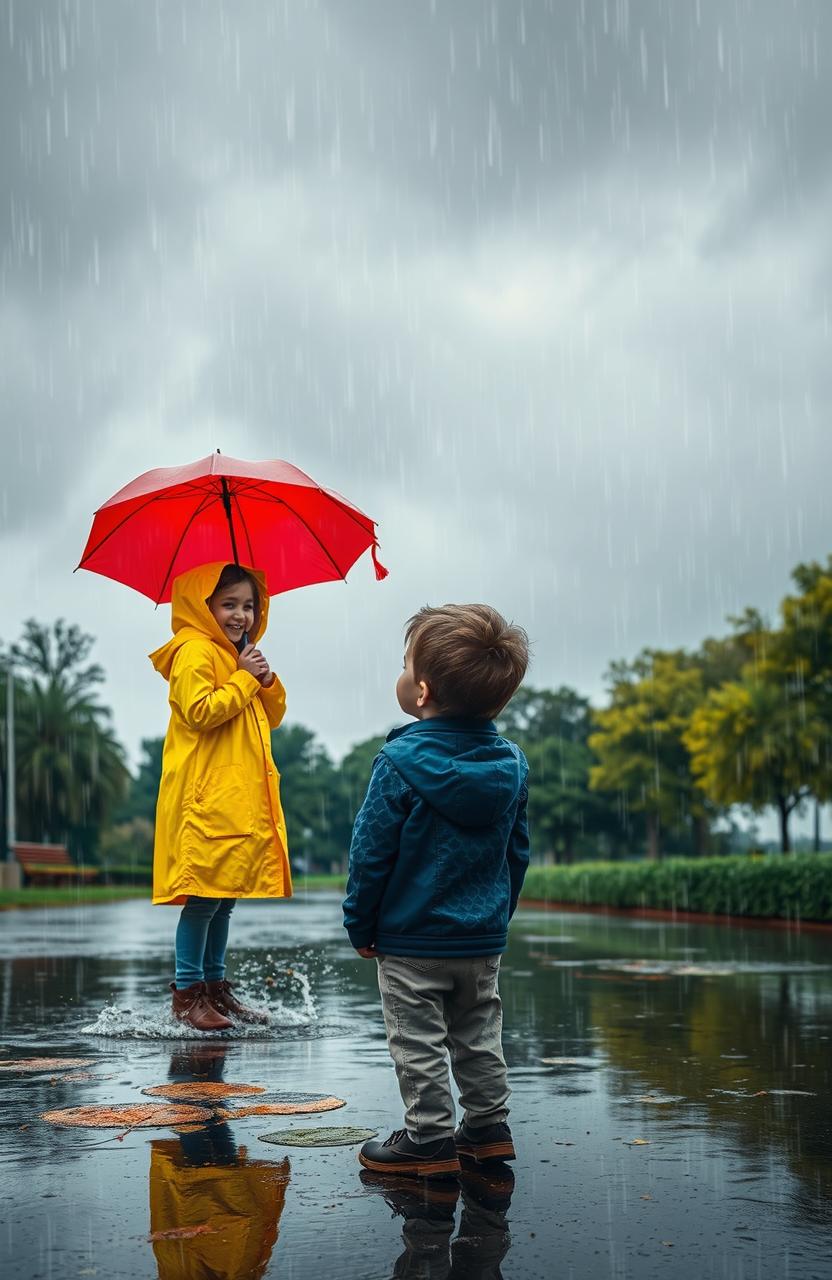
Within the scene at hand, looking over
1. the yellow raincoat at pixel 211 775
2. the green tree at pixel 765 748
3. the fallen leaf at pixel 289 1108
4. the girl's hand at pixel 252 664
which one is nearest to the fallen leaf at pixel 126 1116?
the fallen leaf at pixel 289 1108

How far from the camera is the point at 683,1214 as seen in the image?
10.3 ft

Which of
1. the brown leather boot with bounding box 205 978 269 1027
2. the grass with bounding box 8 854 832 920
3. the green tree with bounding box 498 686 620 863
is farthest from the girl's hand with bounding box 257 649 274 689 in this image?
the green tree with bounding box 498 686 620 863

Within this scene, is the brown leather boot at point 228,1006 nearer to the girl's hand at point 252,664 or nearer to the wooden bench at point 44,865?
the girl's hand at point 252,664

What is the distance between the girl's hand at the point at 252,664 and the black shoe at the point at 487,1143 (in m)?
2.89

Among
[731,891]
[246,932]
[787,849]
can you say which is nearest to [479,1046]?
[246,932]

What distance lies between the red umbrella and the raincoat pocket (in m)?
1.23

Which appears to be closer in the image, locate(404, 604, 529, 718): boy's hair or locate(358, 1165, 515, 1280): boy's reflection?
locate(358, 1165, 515, 1280): boy's reflection

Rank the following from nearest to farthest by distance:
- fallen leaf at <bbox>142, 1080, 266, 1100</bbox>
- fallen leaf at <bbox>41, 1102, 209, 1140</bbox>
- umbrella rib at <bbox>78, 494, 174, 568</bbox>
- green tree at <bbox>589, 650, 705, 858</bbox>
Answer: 1. fallen leaf at <bbox>41, 1102, 209, 1140</bbox>
2. fallen leaf at <bbox>142, 1080, 266, 1100</bbox>
3. umbrella rib at <bbox>78, 494, 174, 568</bbox>
4. green tree at <bbox>589, 650, 705, 858</bbox>

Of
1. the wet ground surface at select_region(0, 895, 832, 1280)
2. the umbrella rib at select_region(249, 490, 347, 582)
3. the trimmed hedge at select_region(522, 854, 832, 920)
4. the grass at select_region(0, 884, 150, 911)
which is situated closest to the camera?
the wet ground surface at select_region(0, 895, 832, 1280)

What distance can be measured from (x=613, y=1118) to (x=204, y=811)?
2472 mm

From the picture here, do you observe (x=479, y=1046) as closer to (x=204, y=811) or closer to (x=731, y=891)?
(x=204, y=811)

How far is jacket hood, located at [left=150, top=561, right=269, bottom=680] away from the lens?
20.8 feet

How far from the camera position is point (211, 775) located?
6168 millimetres

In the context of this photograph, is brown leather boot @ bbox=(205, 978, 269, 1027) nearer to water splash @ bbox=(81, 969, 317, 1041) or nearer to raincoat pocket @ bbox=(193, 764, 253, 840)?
water splash @ bbox=(81, 969, 317, 1041)
